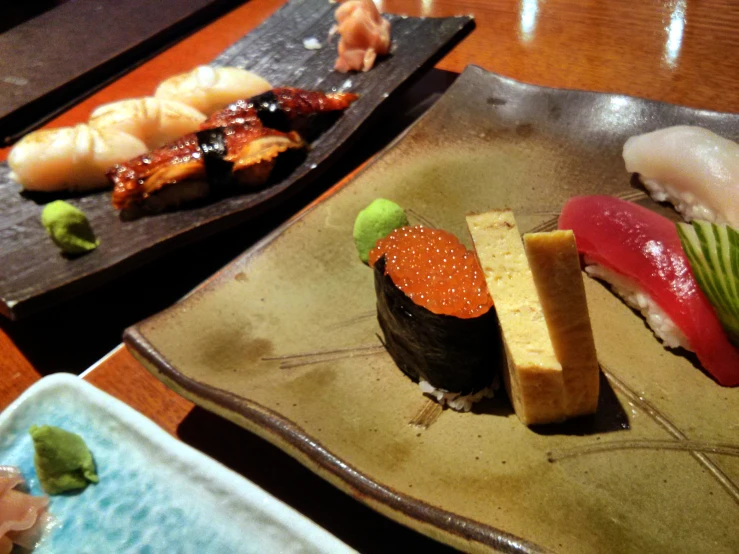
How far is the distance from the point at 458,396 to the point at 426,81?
2.14 meters

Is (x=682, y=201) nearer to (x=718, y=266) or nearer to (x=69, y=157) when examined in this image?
(x=718, y=266)

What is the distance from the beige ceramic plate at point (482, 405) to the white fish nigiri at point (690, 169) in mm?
75

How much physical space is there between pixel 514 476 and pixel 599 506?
182 mm

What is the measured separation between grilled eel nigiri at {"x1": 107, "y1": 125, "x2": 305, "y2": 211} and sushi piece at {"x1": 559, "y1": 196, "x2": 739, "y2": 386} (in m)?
1.20

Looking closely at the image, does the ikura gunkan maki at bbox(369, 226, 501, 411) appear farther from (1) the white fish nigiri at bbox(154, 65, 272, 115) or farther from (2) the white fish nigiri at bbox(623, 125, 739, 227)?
(1) the white fish nigiri at bbox(154, 65, 272, 115)

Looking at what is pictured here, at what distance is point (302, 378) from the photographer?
161 centimetres

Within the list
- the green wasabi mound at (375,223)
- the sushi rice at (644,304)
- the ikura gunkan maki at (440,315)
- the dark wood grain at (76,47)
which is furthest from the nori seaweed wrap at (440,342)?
the dark wood grain at (76,47)

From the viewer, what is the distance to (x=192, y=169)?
234cm

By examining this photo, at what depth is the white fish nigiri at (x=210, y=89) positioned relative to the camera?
2.87 meters

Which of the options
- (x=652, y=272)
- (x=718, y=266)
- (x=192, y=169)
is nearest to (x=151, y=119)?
(x=192, y=169)

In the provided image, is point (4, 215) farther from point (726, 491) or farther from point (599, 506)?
point (726, 491)

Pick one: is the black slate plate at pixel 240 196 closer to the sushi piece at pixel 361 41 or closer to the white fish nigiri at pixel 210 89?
the sushi piece at pixel 361 41

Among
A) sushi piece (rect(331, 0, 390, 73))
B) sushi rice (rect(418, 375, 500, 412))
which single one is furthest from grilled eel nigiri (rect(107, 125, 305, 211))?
sushi rice (rect(418, 375, 500, 412))

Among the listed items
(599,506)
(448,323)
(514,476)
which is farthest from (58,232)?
(599,506)
